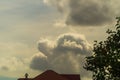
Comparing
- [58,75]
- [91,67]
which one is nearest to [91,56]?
[91,67]

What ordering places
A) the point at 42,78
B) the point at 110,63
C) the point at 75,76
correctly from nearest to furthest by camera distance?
the point at 110,63
the point at 42,78
the point at 75,76

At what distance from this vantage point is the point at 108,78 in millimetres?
54219

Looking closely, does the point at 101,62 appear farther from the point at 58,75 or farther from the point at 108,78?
the point at 58,75

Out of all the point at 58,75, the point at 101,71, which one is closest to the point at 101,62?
the point at 101,71

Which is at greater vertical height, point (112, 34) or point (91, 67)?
point (112, 34)

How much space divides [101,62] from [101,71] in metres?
1.28

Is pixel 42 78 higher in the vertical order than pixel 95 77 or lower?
higher

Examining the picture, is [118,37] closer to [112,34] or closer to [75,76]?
[112,34]

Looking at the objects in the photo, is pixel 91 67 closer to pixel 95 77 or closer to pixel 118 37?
pixel 95 77

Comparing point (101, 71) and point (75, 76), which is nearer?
point (101, 71)

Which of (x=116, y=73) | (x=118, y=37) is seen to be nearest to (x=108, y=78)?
(x=116, y=73)

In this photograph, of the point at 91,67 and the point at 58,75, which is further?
the point at 58,75

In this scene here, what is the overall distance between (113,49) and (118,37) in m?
1.75

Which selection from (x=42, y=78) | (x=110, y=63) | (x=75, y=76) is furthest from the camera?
(x=75, y=76)
